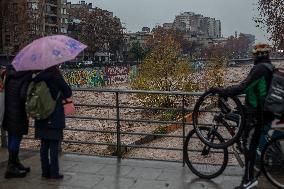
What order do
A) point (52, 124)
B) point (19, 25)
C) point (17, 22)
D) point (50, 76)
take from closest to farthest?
1. point (50, 76)
2. point (52, 124)
3. point (19, 25)
4. point (17, 22)

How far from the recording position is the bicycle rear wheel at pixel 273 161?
6023mm

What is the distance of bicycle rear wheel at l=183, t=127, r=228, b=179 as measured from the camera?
665cm

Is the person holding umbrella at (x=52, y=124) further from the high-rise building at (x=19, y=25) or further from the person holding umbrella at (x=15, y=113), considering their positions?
the high-rise building at (x=19, y=25)

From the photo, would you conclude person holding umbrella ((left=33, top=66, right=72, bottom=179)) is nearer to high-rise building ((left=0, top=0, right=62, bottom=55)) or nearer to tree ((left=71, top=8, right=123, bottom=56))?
high-rise building ((left=0, top=0, right=62, bottom=55))

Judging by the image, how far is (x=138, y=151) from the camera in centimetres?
1406

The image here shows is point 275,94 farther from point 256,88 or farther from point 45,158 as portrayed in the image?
point 45,158

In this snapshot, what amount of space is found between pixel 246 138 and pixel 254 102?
0.54 meters

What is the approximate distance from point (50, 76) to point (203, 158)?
98.5 inches

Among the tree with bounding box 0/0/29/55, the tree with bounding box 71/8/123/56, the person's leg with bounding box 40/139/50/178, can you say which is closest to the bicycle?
the person's leg with bounding box 40/139/50/178

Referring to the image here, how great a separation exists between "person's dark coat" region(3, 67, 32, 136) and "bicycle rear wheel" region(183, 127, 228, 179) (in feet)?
7.81

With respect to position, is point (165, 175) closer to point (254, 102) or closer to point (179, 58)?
point (254, 102)

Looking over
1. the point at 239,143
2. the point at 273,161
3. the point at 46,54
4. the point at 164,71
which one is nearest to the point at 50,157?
the point at 46,54

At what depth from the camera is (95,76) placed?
48.1 metres

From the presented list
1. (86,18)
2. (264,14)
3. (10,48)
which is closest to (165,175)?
(264,14)
